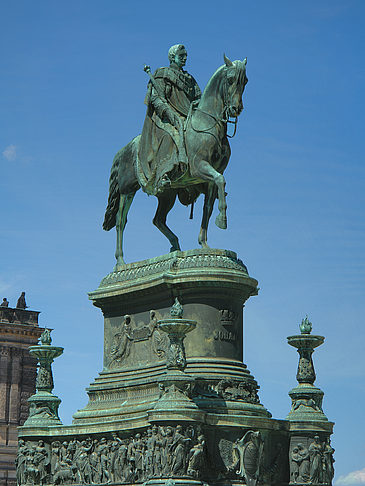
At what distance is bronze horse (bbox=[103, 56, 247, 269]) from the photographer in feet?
87.4

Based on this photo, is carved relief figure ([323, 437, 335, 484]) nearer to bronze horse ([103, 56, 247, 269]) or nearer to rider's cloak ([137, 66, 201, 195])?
bronze horse ([103, 56, 247, 269])

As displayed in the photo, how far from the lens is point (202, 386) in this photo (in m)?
25.4

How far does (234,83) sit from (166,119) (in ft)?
7.18

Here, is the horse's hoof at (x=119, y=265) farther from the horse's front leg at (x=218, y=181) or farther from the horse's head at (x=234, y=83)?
the horse's head at (x=234, y=83)

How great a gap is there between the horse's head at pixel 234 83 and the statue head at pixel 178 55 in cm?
196

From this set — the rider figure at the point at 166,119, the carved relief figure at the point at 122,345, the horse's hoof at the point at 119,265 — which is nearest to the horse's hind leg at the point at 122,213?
the horse's hoof at the point at 119,265

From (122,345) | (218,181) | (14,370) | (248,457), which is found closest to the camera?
(248,457)

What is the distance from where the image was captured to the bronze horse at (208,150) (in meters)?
26.6

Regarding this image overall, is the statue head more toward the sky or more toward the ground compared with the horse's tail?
more toward the sky

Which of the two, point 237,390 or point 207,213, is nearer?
point 237,390

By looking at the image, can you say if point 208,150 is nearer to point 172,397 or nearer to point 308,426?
point 172,397

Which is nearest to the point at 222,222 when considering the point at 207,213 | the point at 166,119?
the point at 207,213

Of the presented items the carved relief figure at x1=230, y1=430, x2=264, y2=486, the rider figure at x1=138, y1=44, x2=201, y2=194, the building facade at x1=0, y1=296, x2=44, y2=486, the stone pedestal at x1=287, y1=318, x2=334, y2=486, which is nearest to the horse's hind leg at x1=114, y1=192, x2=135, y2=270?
Answer: the rider figure at x1=138, y1=44, x2=201, y2=194

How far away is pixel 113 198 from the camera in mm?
30391
